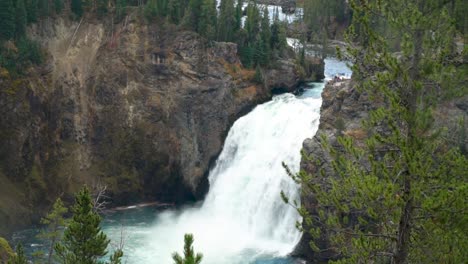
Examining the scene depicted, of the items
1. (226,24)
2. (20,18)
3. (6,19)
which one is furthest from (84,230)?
(226,24)

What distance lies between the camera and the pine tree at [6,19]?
184 ft

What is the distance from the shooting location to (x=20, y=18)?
189ft

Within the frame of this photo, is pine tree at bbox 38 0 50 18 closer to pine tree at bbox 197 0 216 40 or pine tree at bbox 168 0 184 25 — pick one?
pine tree at bbox 168 0 184 25

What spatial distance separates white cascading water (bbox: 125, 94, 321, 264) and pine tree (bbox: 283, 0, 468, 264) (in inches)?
1141

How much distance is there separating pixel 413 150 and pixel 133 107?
159 ft

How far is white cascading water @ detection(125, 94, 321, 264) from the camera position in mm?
46281

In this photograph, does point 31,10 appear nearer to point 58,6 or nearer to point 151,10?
point 58,6

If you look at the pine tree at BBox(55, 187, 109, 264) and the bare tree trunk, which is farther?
the pine tree at BBox(55, 187, 109, 264)

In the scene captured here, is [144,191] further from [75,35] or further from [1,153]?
[75,35]

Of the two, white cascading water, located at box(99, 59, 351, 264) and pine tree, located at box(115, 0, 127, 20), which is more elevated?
pine tree, located at box(115, 0, 127, 20)

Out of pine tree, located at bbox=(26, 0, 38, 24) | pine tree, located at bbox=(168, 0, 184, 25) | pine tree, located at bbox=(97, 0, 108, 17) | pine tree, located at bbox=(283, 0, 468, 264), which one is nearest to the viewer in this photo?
pine tree, located at bbox=(283, 0, 468, 264)

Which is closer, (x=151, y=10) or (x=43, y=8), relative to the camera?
(x=43, y=8)

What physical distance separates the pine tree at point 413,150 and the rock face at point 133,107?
1750 inches

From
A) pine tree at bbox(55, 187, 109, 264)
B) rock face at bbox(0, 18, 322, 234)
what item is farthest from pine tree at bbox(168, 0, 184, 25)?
pine tree at bbox(55, 187, 109, 264)
